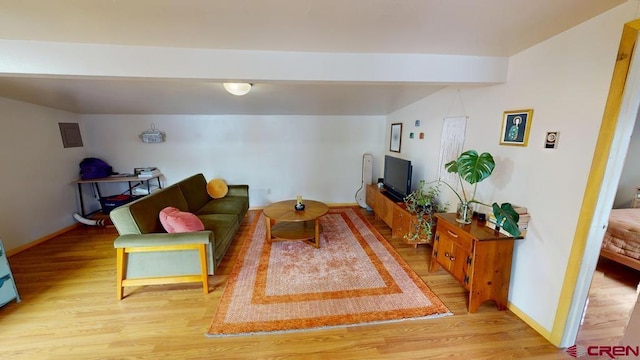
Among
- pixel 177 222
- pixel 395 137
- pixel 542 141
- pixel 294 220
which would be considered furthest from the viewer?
pixel 395 137

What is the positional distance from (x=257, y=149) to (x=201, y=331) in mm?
3295

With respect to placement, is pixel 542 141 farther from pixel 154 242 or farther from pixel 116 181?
pixel 116 181

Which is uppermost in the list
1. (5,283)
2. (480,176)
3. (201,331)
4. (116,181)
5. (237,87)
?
(237,87)

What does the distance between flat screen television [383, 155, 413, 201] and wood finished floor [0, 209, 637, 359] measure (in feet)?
4.32

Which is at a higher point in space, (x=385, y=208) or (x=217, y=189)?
(x=217, y=189)

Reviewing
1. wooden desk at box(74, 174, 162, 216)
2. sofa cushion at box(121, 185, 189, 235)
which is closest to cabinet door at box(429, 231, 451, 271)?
sofa cushion at box(121, 185, 189, 235)

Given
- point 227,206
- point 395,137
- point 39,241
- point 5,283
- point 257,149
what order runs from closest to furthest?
1. point 5,283
2. point 39,241
3. point 227,206
4. point 395,137
5. point 257,149

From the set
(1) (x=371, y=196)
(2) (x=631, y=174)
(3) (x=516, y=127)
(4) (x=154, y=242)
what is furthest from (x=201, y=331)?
(2) (x=631, y=174)

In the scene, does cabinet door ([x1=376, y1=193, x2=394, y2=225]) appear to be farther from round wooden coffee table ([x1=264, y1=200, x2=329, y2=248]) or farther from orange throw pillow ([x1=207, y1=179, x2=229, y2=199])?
orange throw pillow ([x1=207, y1=179, x2=229, y2=199])

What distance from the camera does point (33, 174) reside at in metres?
3.33

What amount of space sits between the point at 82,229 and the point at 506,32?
5913mm

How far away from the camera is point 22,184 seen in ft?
10.5

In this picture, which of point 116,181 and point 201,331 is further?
point 116,181

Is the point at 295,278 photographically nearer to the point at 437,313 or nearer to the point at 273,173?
the point at 437,313
